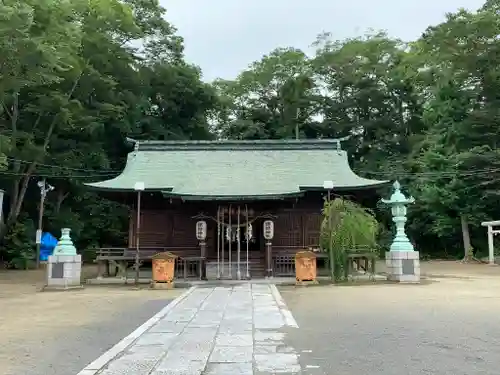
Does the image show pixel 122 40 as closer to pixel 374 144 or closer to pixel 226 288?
pixel 374 144

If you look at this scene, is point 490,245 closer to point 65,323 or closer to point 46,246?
point 65,323

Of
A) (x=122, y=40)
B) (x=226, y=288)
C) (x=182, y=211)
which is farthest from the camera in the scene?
(x=122, y=40)

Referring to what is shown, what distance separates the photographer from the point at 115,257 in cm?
1523

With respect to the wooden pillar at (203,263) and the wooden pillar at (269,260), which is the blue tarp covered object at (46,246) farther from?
the wooden pillar at (269,260)

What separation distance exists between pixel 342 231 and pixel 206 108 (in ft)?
69.2

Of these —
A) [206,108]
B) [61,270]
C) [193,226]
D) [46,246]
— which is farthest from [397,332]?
[206,108]

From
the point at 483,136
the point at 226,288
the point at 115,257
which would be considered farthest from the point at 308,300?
the point at 483,136

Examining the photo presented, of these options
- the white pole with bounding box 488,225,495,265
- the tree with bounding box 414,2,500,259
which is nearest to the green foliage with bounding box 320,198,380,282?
the white pole with bounding box 488,225,495,265

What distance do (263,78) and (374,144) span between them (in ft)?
34.2

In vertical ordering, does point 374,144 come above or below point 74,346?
above

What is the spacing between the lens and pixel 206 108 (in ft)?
106

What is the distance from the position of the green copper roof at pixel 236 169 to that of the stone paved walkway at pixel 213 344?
7.51m

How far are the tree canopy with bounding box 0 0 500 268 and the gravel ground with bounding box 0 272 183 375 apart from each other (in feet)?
26.6

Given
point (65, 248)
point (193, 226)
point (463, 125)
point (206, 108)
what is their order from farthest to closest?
1. point (206, 108)
2. point (463, 125)
3. point (193, 226)
4. point (65, 248)
